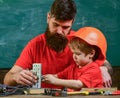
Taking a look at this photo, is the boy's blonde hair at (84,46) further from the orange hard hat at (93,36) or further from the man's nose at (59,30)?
the man's nose at (59,30)

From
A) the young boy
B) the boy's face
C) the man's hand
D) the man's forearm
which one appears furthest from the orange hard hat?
the man's hand

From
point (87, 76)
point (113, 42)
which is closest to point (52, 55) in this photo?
point (87, 76)

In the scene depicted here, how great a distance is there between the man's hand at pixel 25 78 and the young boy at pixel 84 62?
0.43 feet

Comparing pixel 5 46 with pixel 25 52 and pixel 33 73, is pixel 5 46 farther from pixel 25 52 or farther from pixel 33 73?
pixel 33 73

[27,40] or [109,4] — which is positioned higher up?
[109,4]

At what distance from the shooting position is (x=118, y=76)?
7.81 feet

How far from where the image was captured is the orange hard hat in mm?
2199

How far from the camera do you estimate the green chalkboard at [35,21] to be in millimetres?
2342

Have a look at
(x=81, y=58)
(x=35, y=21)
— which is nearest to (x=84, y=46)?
(x=81, y=58)

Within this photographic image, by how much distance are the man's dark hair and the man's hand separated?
19.4 inches

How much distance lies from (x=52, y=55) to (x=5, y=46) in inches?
14.7

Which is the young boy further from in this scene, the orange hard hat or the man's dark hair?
the man's dark hair

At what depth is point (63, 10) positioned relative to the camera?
7.57 feet

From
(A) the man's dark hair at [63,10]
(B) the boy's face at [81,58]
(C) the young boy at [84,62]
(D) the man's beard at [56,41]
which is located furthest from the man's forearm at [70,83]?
(A) the man's dark hair at [63,10]
